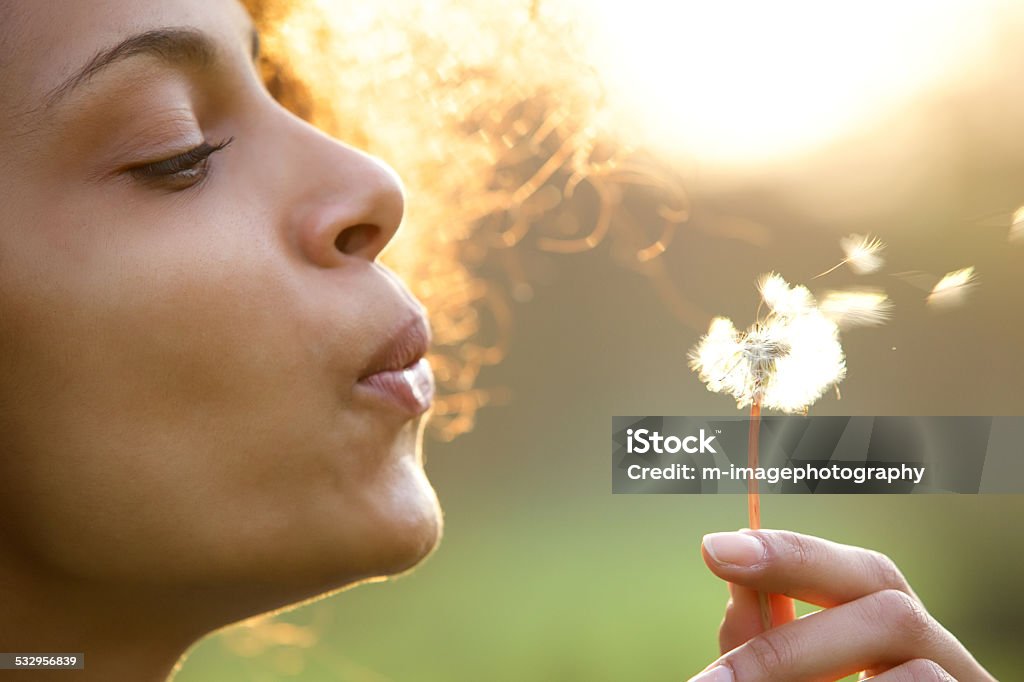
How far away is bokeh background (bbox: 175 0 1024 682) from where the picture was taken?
155 centimetres

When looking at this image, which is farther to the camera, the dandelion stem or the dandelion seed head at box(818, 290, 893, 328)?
the dandelion seed head at box(818, 290, 893, 328)

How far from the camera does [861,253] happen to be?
99 cm

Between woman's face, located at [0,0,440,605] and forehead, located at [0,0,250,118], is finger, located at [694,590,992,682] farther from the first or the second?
forehead, located at [0,0,250,118]

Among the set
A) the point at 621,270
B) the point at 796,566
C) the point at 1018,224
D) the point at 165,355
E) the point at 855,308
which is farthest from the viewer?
the point at 621,270

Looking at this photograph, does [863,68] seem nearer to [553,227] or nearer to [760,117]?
[760,117]

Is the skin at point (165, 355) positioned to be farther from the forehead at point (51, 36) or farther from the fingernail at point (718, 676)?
the fingernail at point (718, 676)

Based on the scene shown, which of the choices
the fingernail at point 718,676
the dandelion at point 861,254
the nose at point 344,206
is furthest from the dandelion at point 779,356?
the nose at point 344,206

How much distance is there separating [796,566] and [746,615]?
0.13m

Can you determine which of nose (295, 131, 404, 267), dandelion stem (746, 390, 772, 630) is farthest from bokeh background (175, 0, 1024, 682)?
nose (295, 131, 404, 267)

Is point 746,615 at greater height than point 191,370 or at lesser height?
lesser

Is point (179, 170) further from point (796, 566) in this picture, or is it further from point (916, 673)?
point (916, 673)

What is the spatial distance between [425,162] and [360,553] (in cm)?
106

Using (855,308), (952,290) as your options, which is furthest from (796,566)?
(952,290)

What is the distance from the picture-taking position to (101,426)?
74cm
